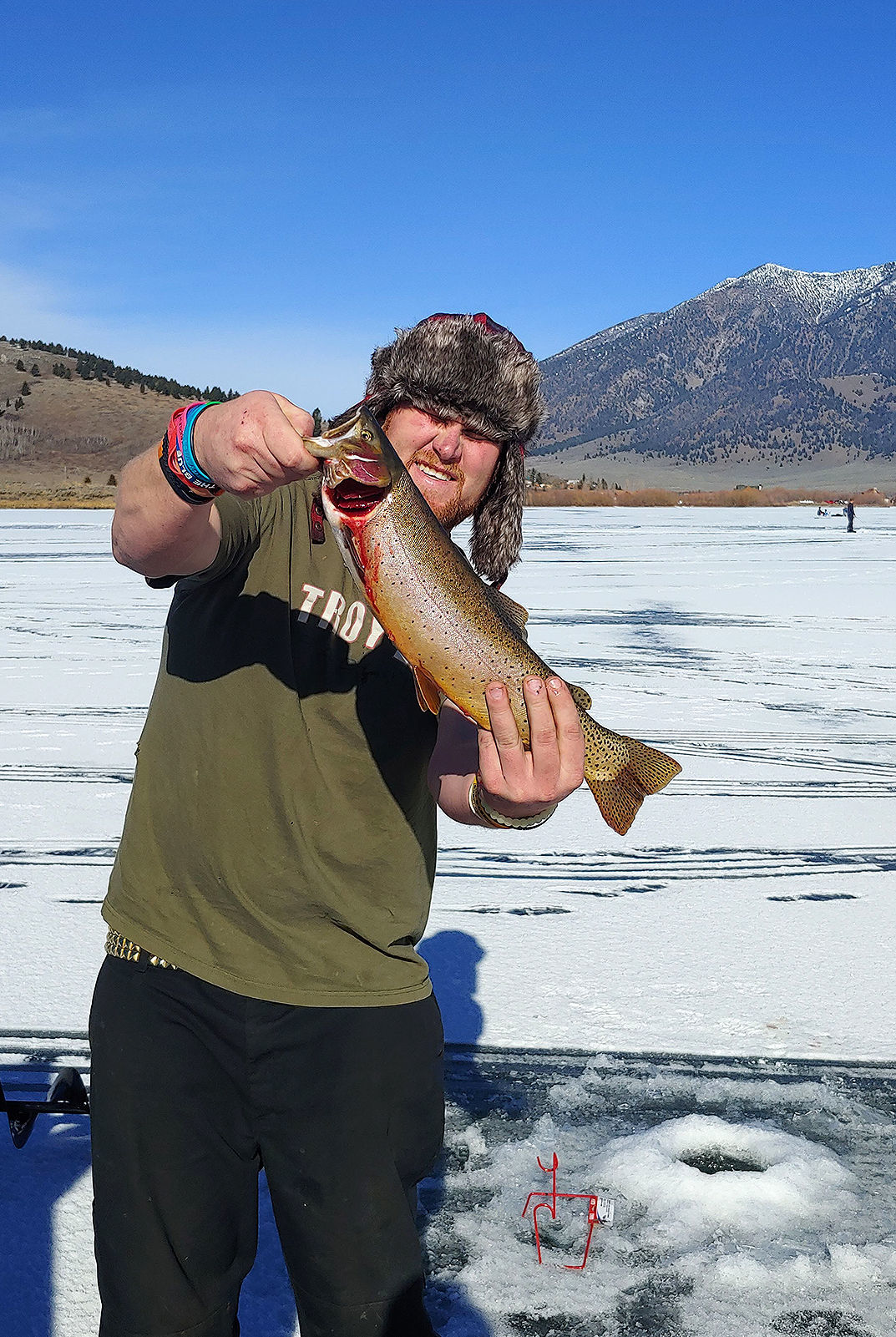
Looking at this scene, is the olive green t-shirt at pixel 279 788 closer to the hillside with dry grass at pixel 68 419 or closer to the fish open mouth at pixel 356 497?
the fish open mouth at pixel 356 497

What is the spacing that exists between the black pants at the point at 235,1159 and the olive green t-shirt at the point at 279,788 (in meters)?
0.08

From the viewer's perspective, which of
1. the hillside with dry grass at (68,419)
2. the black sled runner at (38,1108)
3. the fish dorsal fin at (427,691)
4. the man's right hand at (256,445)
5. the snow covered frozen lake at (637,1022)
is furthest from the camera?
the hillside with dry grass at (68,419)

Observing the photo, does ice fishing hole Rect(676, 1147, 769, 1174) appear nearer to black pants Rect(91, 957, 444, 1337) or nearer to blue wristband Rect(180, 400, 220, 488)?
black pants Rect(91, 957, 444, 1337)

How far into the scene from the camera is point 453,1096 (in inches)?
129

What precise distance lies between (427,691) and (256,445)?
0.54 m

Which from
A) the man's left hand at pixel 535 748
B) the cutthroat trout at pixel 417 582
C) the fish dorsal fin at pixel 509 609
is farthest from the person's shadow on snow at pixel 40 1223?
the fish dorsal fin at pixel 509 609

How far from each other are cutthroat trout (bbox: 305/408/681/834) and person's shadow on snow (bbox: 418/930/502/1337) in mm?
1381

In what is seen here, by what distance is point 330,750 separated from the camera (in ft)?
6.68

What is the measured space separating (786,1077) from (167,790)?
2.25 m

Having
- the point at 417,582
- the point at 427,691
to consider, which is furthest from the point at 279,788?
the point at 417,582

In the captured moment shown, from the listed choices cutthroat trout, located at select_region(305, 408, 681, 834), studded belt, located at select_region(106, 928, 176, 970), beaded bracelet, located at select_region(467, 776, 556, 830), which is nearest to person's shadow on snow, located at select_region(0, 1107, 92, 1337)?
studded belt, located at select_region(106, 928, 176, 970)

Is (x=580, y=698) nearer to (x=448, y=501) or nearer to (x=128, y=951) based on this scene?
(x=448, y=501)

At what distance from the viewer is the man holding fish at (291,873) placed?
1.84 m

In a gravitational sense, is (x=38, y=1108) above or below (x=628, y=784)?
below
